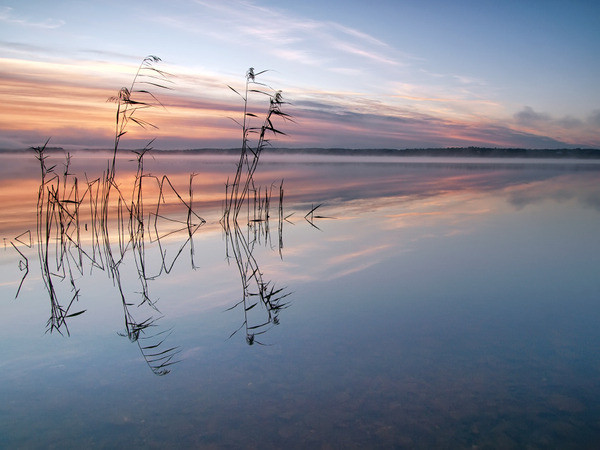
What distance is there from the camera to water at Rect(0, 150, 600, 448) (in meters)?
2.23

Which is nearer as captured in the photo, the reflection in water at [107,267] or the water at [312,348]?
the water at [312,348]

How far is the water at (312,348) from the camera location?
7.33ft

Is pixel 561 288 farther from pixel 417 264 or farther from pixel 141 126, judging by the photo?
pixel 141 126

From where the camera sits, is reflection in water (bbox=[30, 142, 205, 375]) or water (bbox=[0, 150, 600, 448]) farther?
reflection in water (bbox=[30, 142, 205, 375])

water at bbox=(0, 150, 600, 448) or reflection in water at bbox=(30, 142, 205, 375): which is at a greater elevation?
water at bbox=(0, 150, 600, 448)

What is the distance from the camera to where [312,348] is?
319 centimetres

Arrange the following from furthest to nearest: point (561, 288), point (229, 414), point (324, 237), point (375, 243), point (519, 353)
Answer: point (324, 237), point (375, 243), point (561, 288), point (519, 353), point (229, 414)

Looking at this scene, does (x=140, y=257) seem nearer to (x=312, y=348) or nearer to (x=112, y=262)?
(x=112, y=262)

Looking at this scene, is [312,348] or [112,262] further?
[112,262]

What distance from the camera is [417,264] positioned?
5.71 metres

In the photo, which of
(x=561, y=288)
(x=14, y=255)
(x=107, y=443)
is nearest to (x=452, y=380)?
(x=107, y=443)

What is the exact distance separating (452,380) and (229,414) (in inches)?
52.3

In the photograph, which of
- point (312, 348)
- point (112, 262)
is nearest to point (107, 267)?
point (112, 262)

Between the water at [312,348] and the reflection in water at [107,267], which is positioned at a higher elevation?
the water at [312,348]
